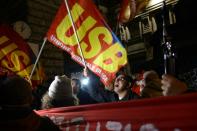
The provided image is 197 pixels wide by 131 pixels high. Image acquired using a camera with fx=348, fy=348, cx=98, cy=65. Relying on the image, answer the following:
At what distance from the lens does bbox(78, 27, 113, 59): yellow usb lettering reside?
480 cm

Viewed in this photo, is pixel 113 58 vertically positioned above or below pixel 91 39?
below

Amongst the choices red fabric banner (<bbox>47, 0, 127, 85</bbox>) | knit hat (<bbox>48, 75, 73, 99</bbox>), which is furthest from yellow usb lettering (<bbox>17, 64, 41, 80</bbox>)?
knit hat (<bbox>48, 75, 73, 99</bbox>)

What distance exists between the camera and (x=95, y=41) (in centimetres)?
489

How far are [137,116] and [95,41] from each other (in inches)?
92.7

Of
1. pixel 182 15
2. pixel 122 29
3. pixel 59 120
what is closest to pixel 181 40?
pixel 182 15

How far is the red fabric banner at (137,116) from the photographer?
2410 millimetres

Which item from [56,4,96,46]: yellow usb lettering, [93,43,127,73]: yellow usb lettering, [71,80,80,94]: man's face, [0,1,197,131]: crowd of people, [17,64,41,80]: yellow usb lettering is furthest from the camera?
[17,64,41,80]: yellow usb lettering

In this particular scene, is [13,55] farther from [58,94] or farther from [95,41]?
[58,94]

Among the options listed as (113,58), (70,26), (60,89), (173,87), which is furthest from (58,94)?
(70,26)

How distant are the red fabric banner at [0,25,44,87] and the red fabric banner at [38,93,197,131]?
282 cm

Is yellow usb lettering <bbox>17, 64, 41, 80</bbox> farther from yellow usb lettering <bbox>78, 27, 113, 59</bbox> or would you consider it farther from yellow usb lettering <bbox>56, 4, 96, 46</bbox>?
yellow usb lettering <bbox>78, 27, 113, 59</bbox>

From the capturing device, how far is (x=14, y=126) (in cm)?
200

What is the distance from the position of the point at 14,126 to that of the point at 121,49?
115 inches

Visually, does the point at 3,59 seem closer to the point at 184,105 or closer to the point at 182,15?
the point at 184,105
